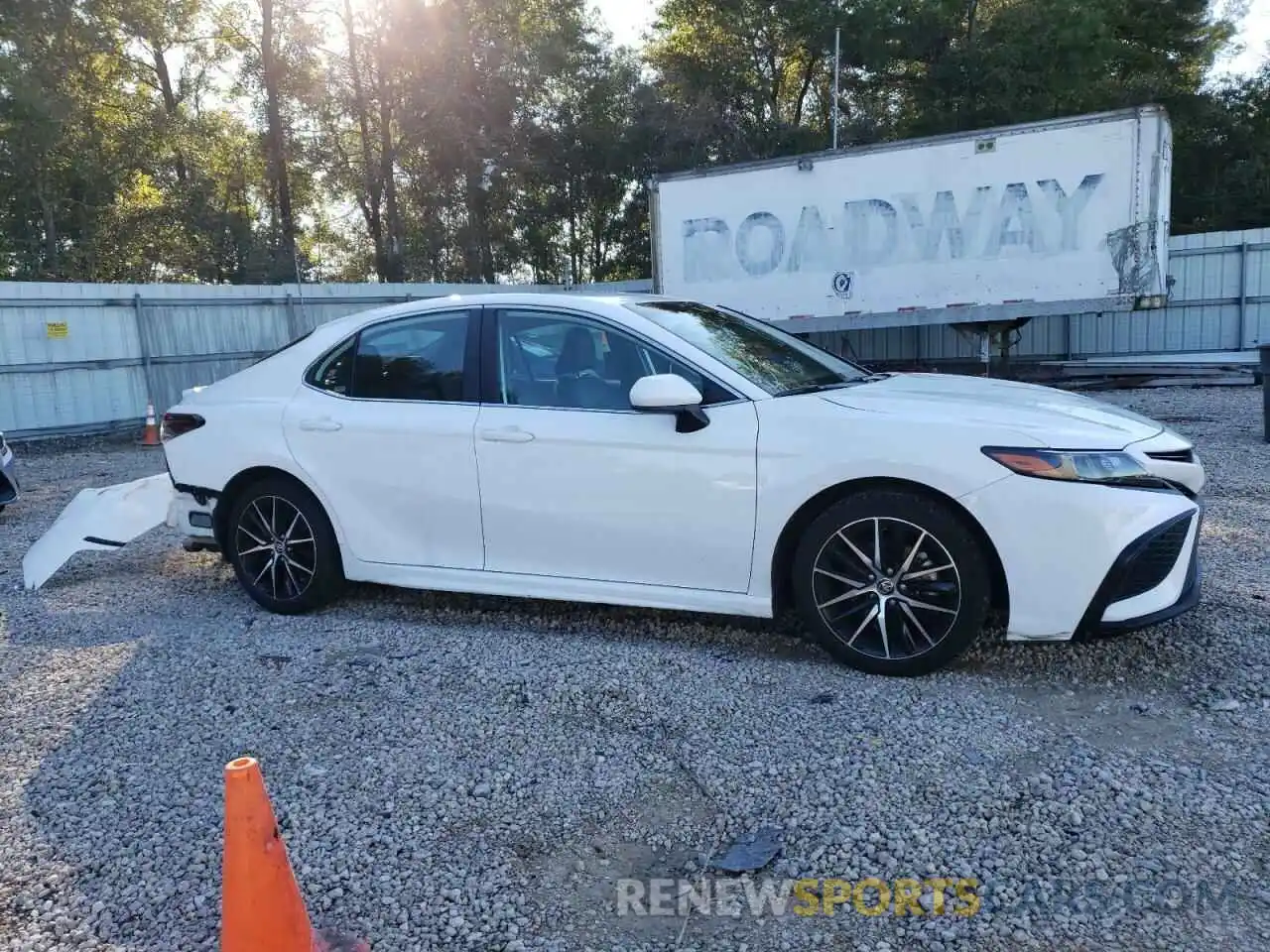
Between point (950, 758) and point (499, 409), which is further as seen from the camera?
point (499, 409)

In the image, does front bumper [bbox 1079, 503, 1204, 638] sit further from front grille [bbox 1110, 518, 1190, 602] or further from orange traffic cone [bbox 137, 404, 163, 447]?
orange traffic cone [bbox 137, 404, 163, 447]

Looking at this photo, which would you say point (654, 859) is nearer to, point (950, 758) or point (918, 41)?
point (950, 758)

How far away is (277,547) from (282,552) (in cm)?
4

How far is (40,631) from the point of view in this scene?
4.87 meters

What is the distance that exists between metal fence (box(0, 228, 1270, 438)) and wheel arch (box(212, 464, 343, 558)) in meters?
4.87

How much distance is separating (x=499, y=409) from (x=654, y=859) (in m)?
2.30

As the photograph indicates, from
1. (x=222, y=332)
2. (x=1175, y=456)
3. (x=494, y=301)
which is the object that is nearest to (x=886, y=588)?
(x=1175, y=456)

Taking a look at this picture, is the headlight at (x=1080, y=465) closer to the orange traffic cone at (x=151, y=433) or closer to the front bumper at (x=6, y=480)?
the front bumper at (x=6, y=480)

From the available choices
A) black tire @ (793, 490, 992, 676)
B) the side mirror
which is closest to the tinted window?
the side mirror

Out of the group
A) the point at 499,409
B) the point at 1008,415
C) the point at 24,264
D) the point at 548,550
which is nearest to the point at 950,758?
the point at 1008,415

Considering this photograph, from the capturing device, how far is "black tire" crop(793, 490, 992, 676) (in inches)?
141

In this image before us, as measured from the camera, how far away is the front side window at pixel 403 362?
4.58 m

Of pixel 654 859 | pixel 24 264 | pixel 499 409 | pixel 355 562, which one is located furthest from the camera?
pixel 24 264

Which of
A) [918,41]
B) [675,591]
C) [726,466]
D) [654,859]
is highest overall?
[918,41]
